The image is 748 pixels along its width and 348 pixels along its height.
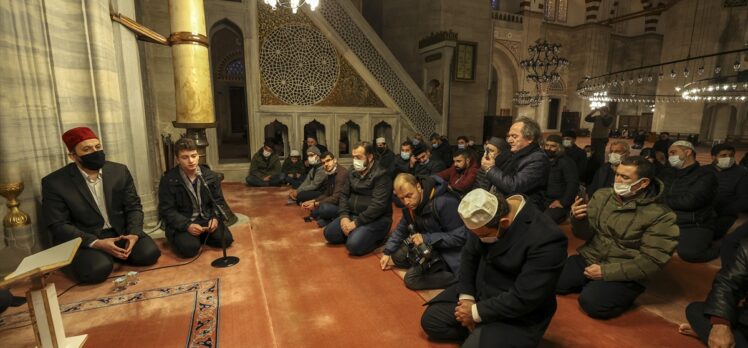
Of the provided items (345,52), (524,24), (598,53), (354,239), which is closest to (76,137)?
(354,239)

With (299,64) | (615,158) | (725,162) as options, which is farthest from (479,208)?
(299,64)

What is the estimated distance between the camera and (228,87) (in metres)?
14.8

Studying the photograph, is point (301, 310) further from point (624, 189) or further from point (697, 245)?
point (697, 245)

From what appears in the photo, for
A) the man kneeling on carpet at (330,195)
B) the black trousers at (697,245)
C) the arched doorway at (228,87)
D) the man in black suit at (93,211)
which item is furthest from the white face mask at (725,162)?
the arched doorway at (228,87)

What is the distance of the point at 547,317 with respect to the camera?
2.05 m

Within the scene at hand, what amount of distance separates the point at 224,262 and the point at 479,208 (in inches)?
99.2

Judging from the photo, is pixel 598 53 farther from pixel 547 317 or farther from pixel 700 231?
pixel 547 317

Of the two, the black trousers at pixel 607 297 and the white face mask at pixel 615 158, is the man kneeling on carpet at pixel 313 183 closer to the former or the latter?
the black trousers at pixel 607 297

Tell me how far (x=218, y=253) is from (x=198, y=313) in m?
1.15

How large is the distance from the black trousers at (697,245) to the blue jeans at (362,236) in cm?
311

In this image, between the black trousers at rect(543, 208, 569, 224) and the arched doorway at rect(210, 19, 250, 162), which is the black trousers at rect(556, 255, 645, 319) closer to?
the black trousers at rect(543, 208, 569, 224)

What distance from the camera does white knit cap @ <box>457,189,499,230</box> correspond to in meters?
1.85

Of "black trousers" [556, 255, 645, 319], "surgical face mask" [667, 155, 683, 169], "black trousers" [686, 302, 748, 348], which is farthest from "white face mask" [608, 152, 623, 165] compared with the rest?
"black trousers" [686, 302, 748, 348]

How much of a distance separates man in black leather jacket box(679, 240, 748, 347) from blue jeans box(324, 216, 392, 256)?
2676mm
